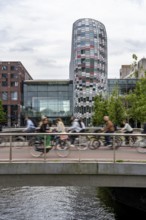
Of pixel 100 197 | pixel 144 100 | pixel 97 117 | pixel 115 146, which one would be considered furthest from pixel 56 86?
pixel 115 146

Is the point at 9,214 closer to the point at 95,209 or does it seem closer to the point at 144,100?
the point at 95,209

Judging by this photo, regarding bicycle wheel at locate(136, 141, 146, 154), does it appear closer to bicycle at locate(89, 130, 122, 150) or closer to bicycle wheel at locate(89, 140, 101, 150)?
bicycle at locate(89, 130, 122, 150)

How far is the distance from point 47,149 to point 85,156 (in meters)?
1.30

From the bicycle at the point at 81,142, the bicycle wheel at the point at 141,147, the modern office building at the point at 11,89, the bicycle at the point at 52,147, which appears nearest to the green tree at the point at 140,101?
the bicycle wheel at the point at 141,147

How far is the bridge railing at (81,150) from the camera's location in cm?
Result: 1320

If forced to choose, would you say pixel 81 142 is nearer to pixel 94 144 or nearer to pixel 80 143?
pixel 80 143

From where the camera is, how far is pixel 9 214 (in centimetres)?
1880

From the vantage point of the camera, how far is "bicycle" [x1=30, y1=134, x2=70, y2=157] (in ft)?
43.8

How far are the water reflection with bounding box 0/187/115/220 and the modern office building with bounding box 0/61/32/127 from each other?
8849 cm

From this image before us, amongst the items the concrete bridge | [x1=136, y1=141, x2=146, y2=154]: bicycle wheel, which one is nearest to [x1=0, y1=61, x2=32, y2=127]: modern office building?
[x1=136, y1=141, x2=146, y2=154]: bicycle wheel

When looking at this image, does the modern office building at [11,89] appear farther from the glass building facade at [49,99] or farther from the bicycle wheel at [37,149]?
the bicycle wheel at [37,149]

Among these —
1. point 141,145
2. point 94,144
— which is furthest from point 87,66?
point 141,145

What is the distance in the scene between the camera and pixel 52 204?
21.0m

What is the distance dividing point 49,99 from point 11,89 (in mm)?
12970
